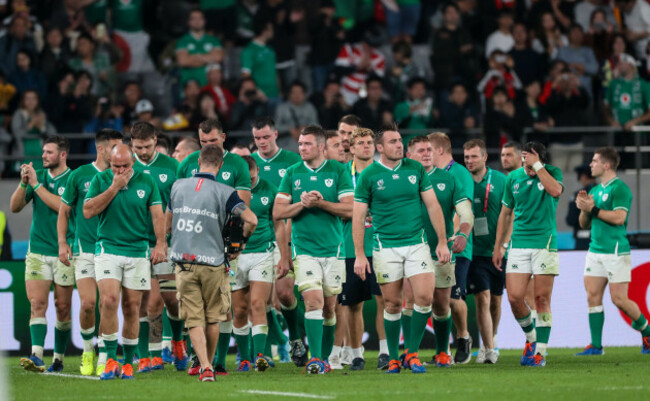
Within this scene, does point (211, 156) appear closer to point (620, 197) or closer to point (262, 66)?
point (620, 197)

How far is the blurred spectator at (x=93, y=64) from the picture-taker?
2078 cm

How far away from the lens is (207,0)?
22453mm

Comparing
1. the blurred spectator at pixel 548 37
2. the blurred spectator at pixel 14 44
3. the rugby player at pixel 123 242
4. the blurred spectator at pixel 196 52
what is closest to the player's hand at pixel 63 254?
the rugby player at pixel 123 242

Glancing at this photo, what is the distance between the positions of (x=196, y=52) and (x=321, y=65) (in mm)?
2421

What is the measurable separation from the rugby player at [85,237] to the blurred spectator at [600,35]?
42.0 ft

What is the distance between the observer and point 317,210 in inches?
458

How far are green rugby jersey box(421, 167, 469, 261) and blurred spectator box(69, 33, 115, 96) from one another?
33.0 ft

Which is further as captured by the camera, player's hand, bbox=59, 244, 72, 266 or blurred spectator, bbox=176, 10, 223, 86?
blurred spectator, bbox=176, 10, 223, 86

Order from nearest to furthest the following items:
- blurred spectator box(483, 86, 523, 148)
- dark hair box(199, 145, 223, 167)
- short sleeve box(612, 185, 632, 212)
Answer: dark hair box(199, 145, 223, 167) < short sleeve box(612, 185, 632, 212) < blurred spectator box(483, 86, 523, 148)

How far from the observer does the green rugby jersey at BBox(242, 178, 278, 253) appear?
12.2m

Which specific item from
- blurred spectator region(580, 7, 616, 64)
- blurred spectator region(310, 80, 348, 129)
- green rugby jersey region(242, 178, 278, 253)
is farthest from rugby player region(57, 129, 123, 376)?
blurred spectator region(580, 7, 616, 64)

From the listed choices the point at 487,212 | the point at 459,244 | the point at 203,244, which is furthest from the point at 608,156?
the point at 203,244

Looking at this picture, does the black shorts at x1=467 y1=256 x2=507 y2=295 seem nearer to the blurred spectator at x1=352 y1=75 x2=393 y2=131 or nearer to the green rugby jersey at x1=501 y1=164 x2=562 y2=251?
the green rugby jersey at x1=501 y1=164 x2=562 y2=251

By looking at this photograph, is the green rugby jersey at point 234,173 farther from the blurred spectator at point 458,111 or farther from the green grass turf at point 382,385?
the blurred spectator at point 458,111
